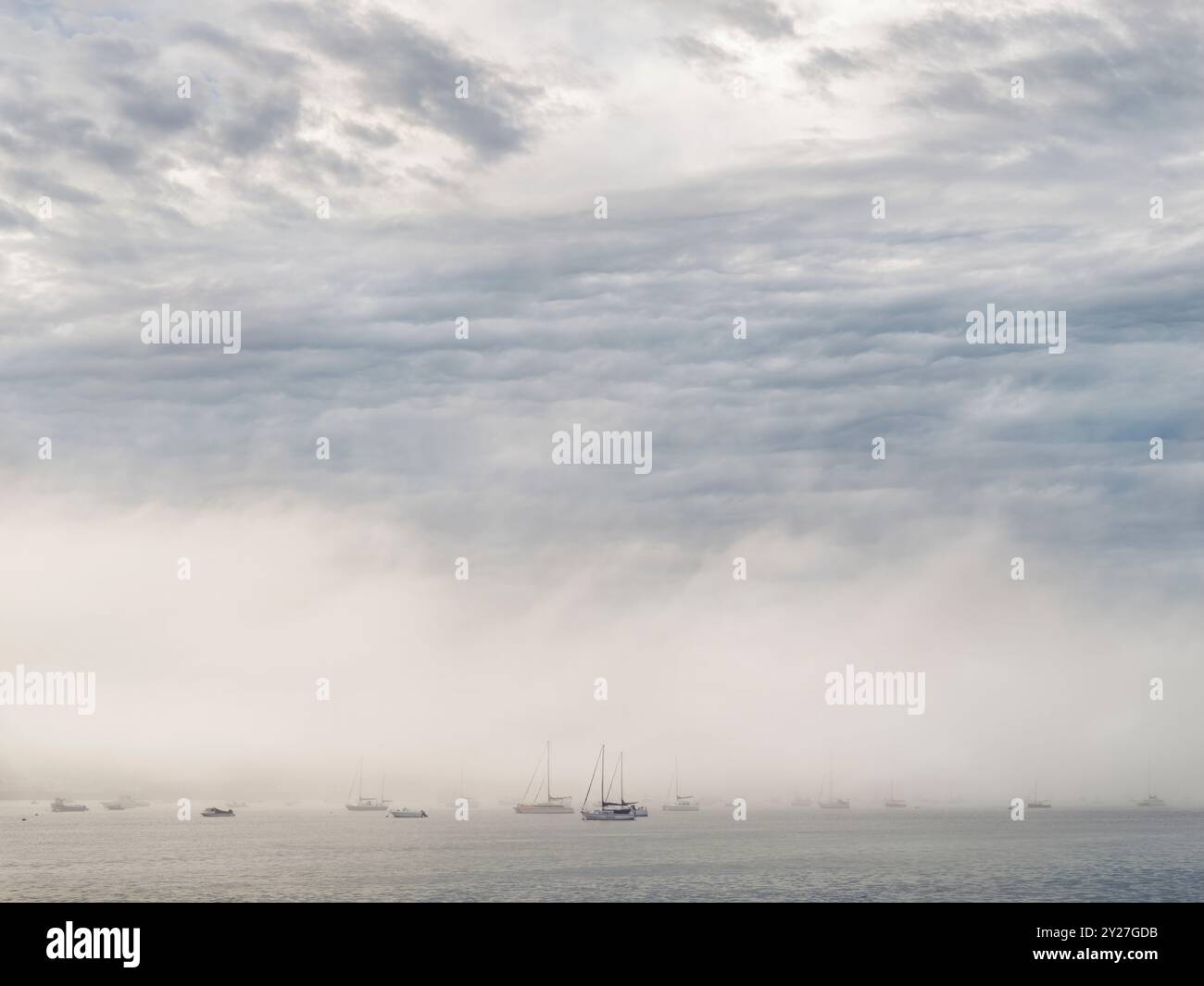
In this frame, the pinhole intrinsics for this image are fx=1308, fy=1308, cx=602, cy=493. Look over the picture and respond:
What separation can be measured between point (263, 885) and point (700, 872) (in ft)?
211

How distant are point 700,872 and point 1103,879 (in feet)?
195

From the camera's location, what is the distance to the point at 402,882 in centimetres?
18125

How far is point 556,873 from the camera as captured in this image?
189875 millimetres
